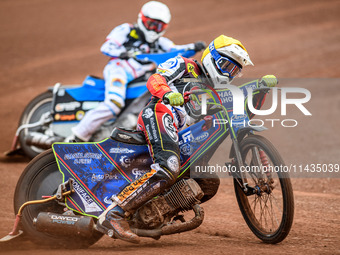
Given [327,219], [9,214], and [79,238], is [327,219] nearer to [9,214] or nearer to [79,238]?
[79,238]

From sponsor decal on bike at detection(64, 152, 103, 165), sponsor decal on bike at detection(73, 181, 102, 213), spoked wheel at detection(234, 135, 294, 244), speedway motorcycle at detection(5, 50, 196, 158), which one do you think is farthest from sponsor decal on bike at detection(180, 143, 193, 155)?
speedway motorcycle at detection(5, 50, 196, 158)

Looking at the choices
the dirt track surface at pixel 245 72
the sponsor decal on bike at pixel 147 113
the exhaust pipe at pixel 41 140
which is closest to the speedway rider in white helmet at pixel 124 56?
the exhaust pipe at pixel 41 140

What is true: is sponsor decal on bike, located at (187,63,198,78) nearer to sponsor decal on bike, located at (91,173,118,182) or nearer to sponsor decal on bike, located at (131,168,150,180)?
sponsor decal on bike, located at (131,168,150,180)

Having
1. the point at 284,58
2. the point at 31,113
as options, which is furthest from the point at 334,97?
the point at 31,113

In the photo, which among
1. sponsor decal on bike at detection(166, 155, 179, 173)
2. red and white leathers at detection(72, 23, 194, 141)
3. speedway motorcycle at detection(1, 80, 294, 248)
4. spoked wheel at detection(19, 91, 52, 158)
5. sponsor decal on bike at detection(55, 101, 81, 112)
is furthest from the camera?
spoked wheel at detection(19, 91, 52, 158)

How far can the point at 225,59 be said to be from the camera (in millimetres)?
5855

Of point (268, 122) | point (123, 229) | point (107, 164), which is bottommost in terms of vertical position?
point (268, 122)

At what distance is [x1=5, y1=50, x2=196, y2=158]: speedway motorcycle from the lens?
31.7 ft

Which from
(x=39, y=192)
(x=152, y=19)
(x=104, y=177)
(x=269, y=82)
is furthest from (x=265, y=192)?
(x=152, y=19)

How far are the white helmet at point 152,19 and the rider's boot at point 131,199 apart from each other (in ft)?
15.6

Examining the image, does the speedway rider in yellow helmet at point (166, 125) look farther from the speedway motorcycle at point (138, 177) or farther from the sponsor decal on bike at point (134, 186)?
the speedway motorcycle at point (138, 177)

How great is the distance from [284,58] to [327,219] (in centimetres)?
1143

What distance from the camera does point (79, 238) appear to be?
5926 millimetres

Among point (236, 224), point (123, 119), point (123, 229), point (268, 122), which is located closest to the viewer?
point (123, 229)
